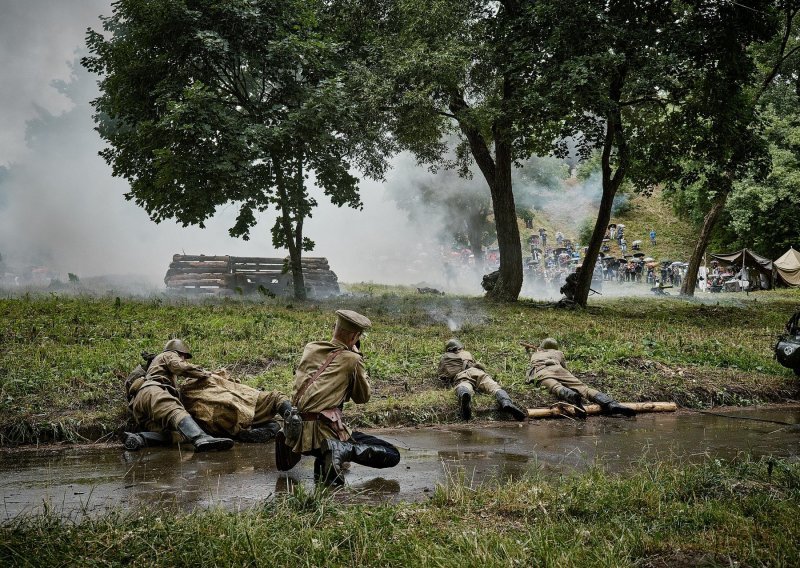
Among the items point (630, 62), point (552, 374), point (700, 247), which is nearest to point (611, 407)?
point (552, 374)

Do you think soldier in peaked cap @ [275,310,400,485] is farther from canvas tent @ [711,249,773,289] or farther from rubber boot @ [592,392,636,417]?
canvas tent @ [711,249,773,289]

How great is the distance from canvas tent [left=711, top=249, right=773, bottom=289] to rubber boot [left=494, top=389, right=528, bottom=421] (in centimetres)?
3290

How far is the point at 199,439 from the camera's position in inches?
258

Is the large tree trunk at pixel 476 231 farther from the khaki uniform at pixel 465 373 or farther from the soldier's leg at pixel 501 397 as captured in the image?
the soldier's leg at pixel 501 397

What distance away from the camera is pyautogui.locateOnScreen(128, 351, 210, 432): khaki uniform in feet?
23.1

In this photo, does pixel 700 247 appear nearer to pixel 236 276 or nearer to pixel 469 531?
pixel 236 276

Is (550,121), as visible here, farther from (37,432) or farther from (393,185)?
(393,185)

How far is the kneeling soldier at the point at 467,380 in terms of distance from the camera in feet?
29.0

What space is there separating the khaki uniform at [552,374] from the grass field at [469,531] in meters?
4.78

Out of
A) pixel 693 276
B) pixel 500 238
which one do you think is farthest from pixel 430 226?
pixel 500 238

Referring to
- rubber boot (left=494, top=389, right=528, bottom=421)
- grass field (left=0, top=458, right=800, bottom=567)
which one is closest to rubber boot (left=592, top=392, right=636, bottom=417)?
rubber boot (left=494, top=389, right=528, bottom=421)

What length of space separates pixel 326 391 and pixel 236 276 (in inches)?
850

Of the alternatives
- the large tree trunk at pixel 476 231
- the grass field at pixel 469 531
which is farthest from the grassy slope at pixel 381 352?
the large tree trunk at pixel 476 231

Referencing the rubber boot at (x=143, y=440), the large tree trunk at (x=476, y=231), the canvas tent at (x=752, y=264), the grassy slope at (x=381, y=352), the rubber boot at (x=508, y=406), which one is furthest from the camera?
the large tree trunk at (x=476, y=231)
